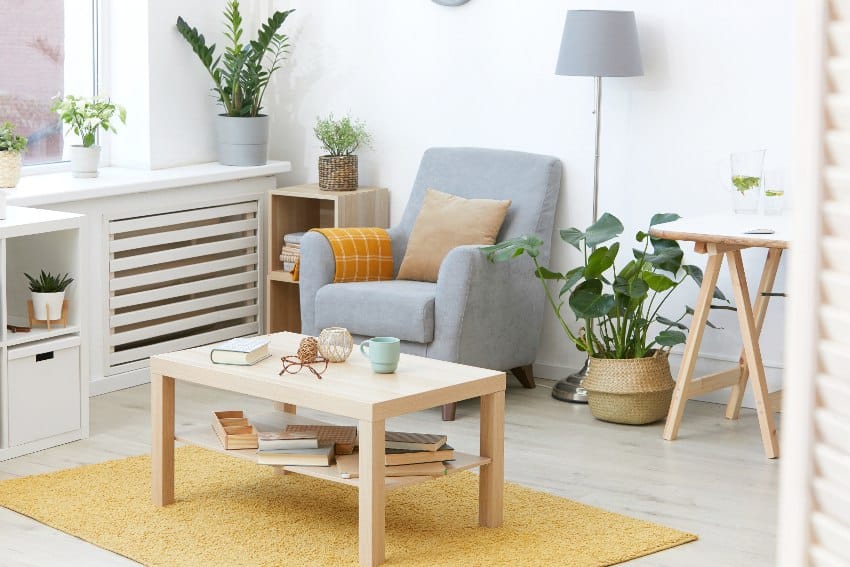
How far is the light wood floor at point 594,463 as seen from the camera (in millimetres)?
2977

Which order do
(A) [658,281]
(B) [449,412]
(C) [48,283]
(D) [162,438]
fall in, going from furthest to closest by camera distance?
(B) [449,412] → (A) [658,281] → (C) [48,283] → (D) [162,438]

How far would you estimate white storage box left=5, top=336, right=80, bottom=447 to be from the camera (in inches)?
144

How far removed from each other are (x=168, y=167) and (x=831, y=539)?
172 inches

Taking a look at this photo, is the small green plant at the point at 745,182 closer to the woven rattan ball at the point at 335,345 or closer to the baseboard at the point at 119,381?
the woven rattan ball at the point at 335,345

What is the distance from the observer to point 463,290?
4102 millimetres

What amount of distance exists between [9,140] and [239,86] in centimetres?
106

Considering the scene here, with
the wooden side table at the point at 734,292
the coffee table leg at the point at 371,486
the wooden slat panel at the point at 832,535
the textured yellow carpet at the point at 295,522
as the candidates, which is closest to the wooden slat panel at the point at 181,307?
the textured yellow carpet at the point at 295,522

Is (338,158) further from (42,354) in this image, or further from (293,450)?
(293,450)

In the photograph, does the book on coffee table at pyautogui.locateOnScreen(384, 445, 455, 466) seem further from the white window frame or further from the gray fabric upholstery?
the white window frame

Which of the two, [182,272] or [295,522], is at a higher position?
[182,272]

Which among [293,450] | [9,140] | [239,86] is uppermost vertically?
[239,86]

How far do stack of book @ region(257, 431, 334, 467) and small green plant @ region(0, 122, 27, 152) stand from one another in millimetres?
1766

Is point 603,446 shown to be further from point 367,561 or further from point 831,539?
point 831,539

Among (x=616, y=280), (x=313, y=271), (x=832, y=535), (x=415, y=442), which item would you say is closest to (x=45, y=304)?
(x=313, y=271)
